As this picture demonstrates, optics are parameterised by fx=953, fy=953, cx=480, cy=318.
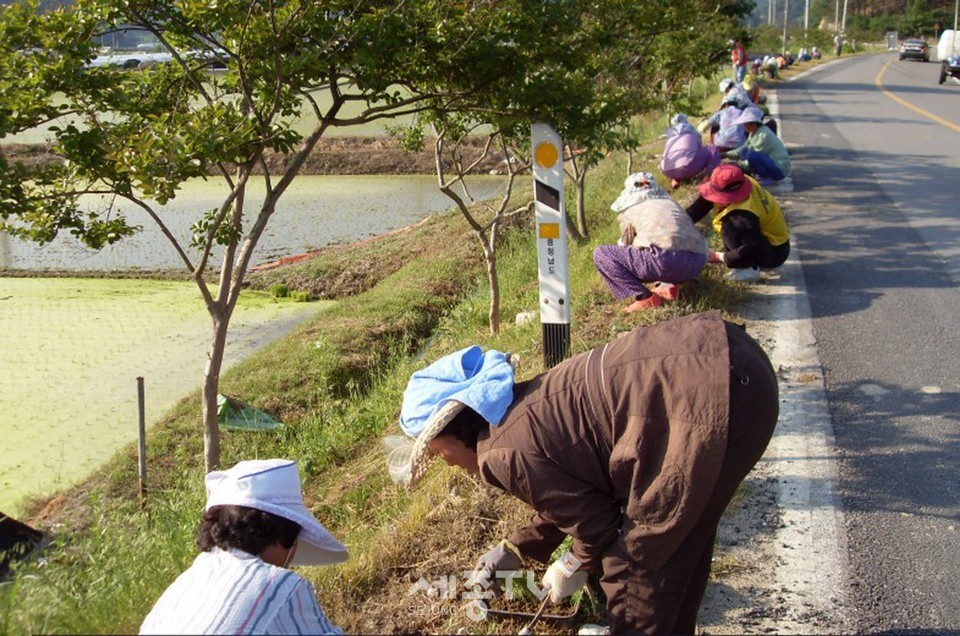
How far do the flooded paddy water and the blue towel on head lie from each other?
4802 millimetres

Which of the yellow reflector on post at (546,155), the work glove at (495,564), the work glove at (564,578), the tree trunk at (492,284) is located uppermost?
the yellow reflector on post at (546,155)

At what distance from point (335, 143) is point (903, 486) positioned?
2413cm

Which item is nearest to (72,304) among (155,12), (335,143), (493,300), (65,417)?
(65,417)

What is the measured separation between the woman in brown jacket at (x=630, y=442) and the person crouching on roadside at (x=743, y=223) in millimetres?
4383

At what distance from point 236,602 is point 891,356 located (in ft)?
15.7

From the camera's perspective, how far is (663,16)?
351 inches

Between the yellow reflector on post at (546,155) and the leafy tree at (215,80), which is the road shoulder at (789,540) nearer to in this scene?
the yellow reflector on post at (546,155)

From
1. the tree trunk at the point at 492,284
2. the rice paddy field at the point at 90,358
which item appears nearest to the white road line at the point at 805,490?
the tree trunk at the point at 492,284

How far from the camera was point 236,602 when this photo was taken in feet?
7.77

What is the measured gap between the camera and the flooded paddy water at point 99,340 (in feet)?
25.6

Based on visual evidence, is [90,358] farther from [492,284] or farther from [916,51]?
[916,51]

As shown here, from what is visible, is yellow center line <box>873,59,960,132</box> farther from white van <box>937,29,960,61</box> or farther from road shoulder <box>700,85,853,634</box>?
road shoulder <box>700,85,853,634</box>

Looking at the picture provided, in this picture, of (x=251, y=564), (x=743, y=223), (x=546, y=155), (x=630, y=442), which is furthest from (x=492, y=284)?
(x=251, y=564)

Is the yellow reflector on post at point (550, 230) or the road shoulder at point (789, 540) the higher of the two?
the yellow reflector on post at point (550, 230)
